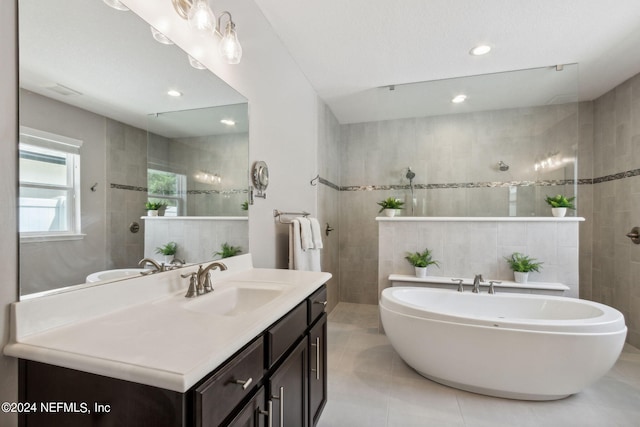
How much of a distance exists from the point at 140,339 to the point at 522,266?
3097 millimetres

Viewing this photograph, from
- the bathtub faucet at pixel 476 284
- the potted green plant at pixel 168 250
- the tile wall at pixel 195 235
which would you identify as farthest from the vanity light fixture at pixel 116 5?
the bathtub faucet at pixel 476 284

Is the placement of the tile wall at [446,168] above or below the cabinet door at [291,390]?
above

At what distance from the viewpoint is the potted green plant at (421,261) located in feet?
9.96

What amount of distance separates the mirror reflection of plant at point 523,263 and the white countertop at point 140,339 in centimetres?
263

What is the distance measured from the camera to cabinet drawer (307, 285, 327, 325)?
1.46 m

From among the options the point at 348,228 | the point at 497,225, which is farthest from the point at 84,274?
the point at 348,228

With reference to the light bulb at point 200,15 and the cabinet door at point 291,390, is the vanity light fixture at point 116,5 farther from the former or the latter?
the cabinet door at point 291,390

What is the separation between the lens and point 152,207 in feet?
3.98

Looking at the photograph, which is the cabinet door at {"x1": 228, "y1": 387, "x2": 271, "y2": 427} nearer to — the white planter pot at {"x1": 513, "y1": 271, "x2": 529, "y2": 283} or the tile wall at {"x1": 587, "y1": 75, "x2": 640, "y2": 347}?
the white planter pot at {"x1": 513, "y1": 271, "x2": 529, "y2": 283}

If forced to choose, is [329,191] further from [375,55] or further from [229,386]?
[229,386]

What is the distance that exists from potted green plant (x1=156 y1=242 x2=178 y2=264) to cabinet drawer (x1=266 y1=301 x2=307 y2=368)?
554 millimetres

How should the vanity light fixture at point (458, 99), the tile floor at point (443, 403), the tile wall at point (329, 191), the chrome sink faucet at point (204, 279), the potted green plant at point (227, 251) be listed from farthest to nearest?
1. the tile wall at point (329, 191)
2. the vanity light fixture at point (458, 99)
3. the tile floor at point (443, 403)
4. the potted green plant at point (227, 251)
5. the chrome sink faucet at point (204, 279)

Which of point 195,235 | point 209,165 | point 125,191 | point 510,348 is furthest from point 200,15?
point 510,348

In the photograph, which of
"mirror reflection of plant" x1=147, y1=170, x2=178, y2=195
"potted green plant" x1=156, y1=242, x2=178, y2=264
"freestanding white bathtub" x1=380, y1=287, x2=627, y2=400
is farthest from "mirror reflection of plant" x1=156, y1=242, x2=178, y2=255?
"freestanding white bathtub" x1=380, y1=287, x2=627, y2=400
